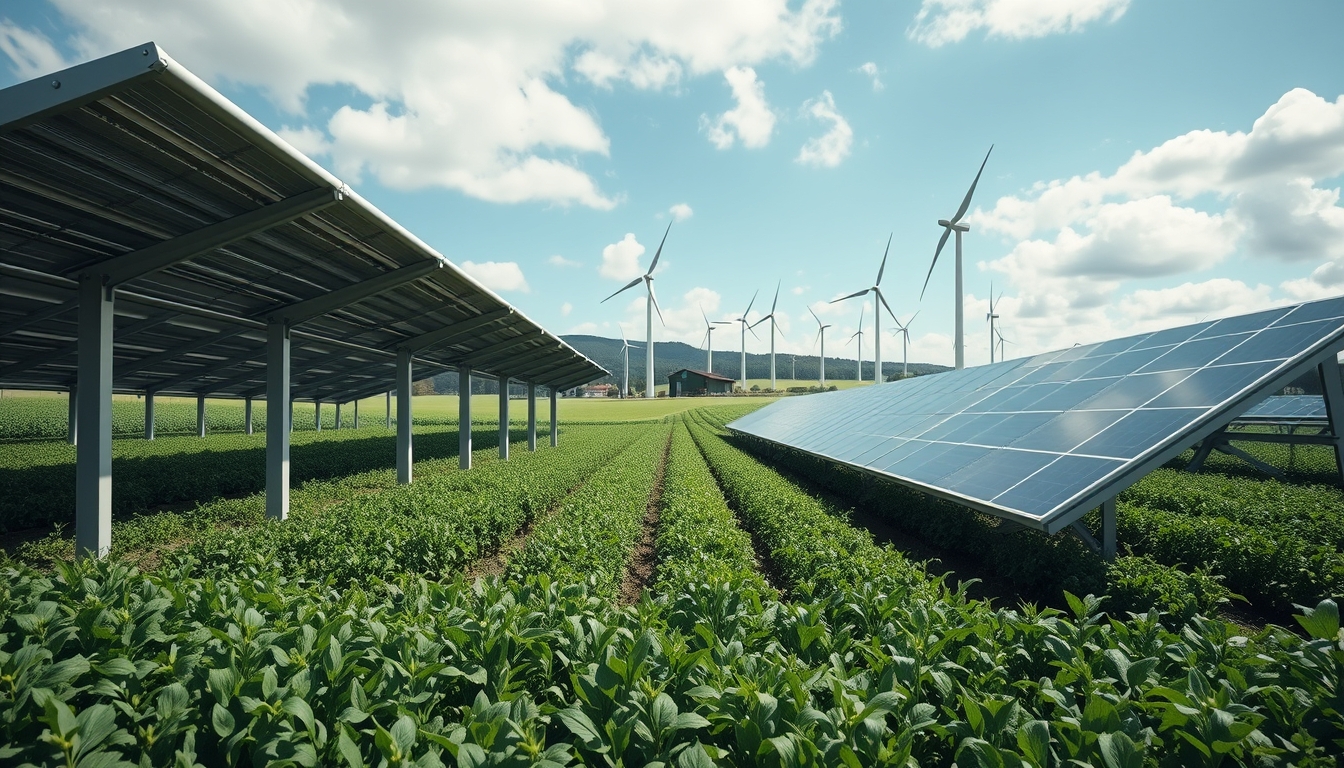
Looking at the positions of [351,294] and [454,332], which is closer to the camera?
[351,294]

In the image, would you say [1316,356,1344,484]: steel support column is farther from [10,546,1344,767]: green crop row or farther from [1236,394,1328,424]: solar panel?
[1236,394,1328,424]: solar panel

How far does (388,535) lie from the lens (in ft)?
27.0

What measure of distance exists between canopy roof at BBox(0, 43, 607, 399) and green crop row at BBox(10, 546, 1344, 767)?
440cm

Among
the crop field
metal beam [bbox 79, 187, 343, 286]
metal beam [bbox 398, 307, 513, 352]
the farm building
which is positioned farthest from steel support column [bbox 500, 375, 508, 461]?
the farm building

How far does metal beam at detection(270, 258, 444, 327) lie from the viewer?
36.9ft

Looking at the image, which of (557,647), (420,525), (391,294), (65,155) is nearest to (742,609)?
(557,647)

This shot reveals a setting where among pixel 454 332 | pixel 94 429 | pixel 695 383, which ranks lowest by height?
pixel 94 429

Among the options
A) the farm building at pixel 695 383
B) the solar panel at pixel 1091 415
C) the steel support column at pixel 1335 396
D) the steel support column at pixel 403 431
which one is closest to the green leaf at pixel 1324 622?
the solar panel at pixel 1091 415

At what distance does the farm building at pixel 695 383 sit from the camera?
11544cm

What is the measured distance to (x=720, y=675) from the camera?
9.30 feet

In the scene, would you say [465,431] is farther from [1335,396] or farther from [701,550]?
[1335,396]

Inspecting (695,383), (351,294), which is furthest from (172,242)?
(695,383)

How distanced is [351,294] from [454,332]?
5291 millimetres

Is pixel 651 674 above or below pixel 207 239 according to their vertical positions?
below
